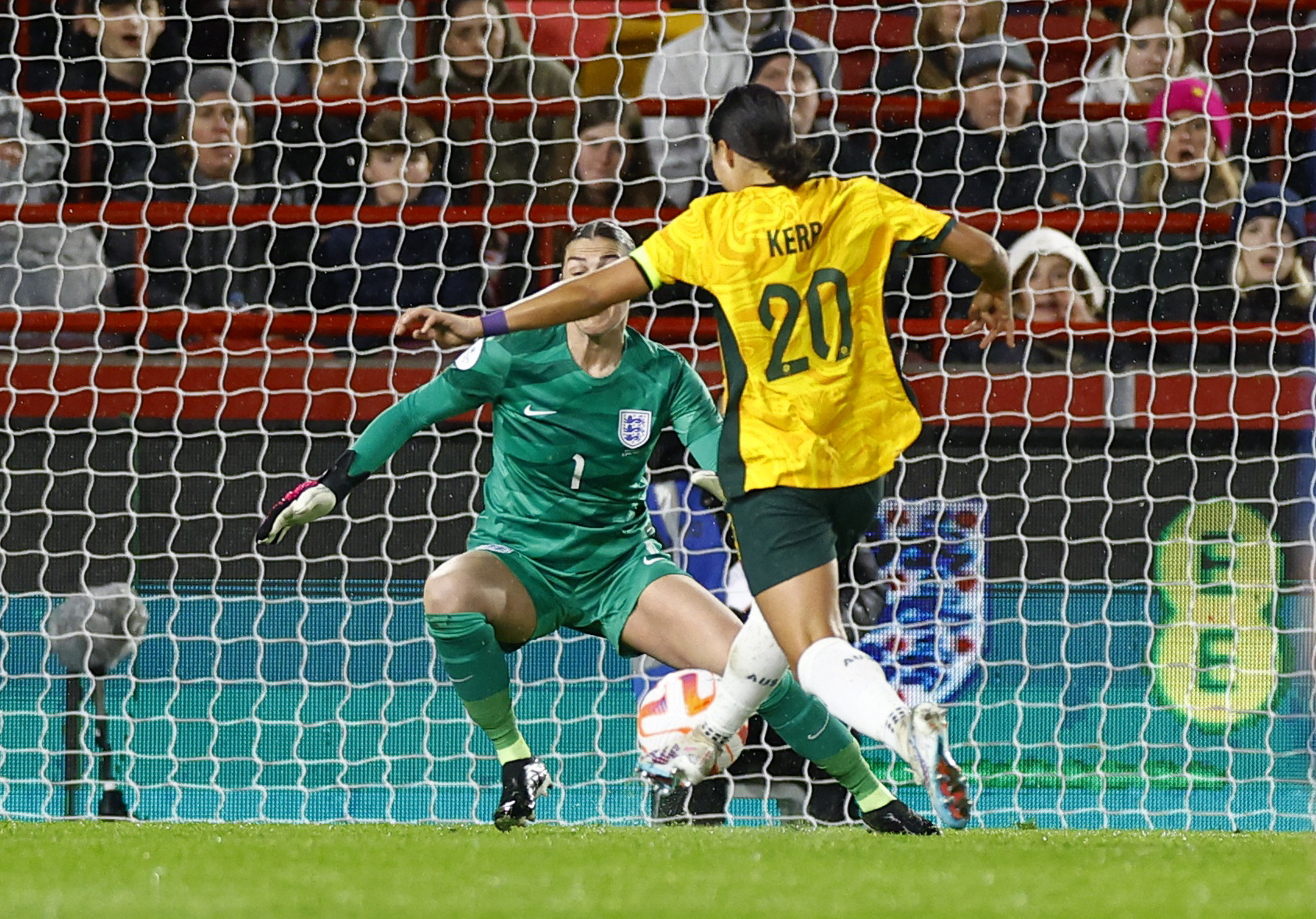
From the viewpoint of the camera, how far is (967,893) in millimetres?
3098

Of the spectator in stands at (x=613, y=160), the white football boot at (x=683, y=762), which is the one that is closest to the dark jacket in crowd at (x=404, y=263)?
the spectator in stands at (x=613, y=160)

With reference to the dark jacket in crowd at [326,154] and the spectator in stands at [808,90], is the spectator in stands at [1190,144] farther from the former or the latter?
the dark jacket in crowd at [326,154]

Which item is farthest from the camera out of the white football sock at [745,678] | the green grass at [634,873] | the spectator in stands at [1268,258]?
the spectator in stands at [1268,258]

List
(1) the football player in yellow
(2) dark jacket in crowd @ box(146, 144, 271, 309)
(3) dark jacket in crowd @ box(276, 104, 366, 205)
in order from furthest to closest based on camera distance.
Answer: (3) dark jacket in crowd @ box(276, 104, 366, 205), (2) dark jacket in crowd @ box(146, 144, 271, 309), (1) the football player in yellow

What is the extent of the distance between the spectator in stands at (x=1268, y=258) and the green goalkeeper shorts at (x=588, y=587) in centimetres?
239

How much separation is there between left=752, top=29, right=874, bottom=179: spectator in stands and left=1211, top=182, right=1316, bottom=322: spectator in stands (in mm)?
1246

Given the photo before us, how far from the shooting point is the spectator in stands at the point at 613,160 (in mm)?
6160

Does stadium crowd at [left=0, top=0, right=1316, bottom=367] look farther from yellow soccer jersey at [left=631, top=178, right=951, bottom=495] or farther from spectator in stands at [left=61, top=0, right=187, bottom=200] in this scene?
yellow soccer jersey at [left=631, top=178, right=951, bottom=495]

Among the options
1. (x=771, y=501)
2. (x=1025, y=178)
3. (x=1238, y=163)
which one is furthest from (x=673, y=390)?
(x=1238, y=163)

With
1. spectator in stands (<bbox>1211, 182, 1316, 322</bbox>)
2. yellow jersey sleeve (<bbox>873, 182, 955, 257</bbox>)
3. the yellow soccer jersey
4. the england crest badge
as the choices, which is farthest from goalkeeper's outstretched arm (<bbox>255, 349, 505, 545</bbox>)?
spectator in stands (<bbox>1211, 182, 1316, 322</bbox>)

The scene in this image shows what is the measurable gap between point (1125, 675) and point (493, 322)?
3.31 metres

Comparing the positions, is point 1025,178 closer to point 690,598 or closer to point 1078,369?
point 1078,369

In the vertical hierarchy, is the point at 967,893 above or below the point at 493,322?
below

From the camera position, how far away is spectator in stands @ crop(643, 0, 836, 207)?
6457 mm
